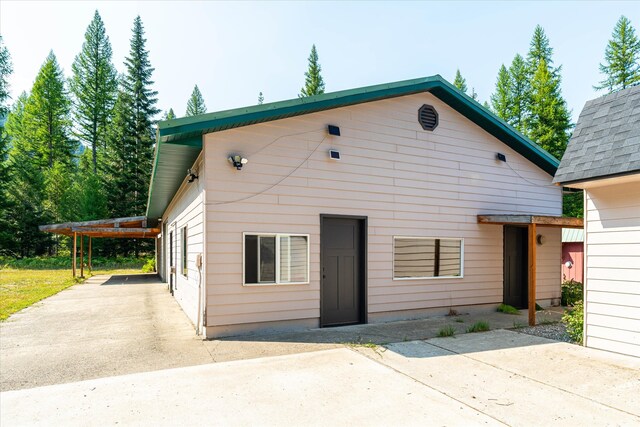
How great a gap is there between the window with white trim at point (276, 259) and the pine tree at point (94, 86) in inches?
1184

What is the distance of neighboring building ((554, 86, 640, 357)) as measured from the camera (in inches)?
199

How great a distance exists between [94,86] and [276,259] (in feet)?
104

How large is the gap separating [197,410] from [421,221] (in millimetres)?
5766

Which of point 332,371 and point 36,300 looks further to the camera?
point 36,300

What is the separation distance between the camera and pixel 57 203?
2762 centimetres

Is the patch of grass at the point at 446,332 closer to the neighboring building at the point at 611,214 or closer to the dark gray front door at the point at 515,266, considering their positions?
the neighboring building at the point at 611,214

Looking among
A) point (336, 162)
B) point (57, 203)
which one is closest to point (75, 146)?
point (57, 203)

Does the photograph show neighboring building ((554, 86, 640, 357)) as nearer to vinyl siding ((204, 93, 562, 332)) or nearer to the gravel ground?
the gravel ground

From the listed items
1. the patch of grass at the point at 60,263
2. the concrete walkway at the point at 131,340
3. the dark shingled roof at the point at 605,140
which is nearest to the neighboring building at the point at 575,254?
the concrete walkway at the point at 131,340

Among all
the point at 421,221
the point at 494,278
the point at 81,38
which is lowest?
the point at 494,278

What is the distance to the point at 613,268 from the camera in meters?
5.35

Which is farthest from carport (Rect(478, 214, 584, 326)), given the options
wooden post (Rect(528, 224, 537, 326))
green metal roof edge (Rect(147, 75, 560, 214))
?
green metal roof edge (Rect(147, 75, 560, 214))

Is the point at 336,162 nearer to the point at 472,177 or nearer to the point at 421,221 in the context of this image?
the point at 421,221

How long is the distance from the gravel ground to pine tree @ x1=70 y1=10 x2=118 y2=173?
32976 millimetres
